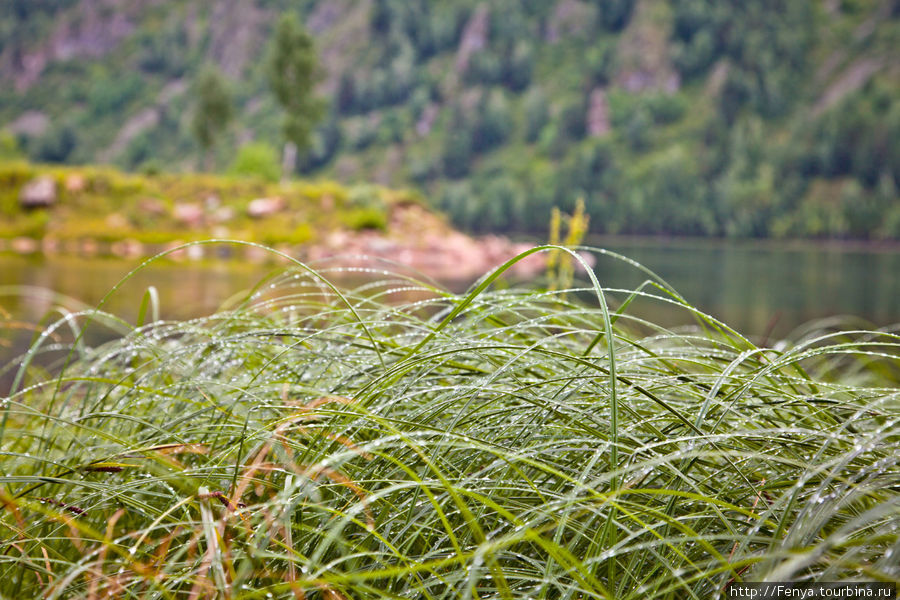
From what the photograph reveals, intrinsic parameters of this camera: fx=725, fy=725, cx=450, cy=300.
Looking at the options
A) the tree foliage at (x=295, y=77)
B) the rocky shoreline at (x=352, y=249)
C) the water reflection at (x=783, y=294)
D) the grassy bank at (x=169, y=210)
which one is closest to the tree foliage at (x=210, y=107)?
the tree foliage at (x=295, y=77)

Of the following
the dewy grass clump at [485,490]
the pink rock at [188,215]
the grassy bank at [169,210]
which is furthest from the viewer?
the pink rock at [188,215]

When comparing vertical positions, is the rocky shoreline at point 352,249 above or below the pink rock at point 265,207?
below

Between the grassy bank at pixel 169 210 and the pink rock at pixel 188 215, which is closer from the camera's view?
the grassy bank at pixel 169 210

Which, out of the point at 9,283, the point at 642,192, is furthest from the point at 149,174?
the point at 642,192

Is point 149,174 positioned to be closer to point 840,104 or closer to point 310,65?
point 310,65

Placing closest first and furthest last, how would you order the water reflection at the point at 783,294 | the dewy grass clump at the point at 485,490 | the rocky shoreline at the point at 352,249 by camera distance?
the dewy grass clump at the point at 485,490
the water reflection at the point at 783,294
the rocky shoreline at the point at 352,249

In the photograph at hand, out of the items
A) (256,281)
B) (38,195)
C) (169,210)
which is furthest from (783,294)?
(38,195)

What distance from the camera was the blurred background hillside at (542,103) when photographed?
6619 centimetres

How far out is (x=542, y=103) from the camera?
93062mm

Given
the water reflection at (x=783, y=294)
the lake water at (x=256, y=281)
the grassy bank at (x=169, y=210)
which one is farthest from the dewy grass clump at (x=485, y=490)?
the grassy bank at (x=169, y=210)

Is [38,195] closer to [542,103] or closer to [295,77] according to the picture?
[295,77]

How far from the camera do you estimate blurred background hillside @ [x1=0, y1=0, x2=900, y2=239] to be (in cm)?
6619

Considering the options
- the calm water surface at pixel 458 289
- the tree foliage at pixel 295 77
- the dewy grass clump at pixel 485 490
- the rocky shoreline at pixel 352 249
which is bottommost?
the rocky shoreline at pixel 352 249

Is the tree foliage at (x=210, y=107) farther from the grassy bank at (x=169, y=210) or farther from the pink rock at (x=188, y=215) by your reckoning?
the pink rock at (x=188, y=215)
